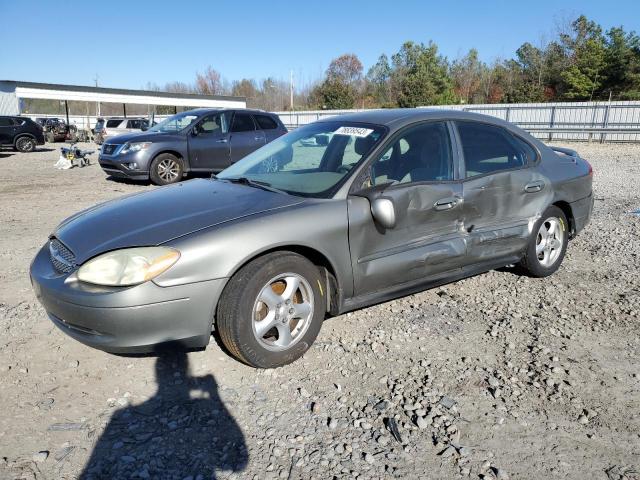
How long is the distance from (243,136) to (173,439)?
9.61 m

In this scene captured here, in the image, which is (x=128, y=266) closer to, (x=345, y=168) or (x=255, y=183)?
(x=255, y=183)

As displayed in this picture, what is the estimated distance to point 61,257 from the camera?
306 cm

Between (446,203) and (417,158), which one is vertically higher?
(417,158)

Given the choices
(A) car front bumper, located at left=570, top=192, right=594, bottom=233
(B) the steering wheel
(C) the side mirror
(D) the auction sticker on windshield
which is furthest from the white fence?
(C) the side mirror

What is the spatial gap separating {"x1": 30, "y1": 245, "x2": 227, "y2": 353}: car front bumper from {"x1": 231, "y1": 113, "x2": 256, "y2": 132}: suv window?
8997 millimetres

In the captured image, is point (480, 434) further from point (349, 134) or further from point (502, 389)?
point (349, 134)

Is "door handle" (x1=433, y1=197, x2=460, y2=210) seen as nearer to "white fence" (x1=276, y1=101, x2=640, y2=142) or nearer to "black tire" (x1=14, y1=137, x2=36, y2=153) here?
"white fence" (x1=276, y1=101, x2=640, y2=142)

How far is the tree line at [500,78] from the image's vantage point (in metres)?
41.6

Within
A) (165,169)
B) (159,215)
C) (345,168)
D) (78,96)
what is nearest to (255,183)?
(345,168)

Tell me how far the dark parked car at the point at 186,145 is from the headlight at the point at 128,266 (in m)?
8.18

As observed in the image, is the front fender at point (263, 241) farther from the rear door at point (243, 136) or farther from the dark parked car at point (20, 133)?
the dark parked car at point (20, 133)

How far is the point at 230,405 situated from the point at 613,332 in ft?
9.26

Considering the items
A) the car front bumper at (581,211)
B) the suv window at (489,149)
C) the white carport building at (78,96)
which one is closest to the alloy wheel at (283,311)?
the suv window at (489,149)

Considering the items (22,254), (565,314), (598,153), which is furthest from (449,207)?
(598,153)
